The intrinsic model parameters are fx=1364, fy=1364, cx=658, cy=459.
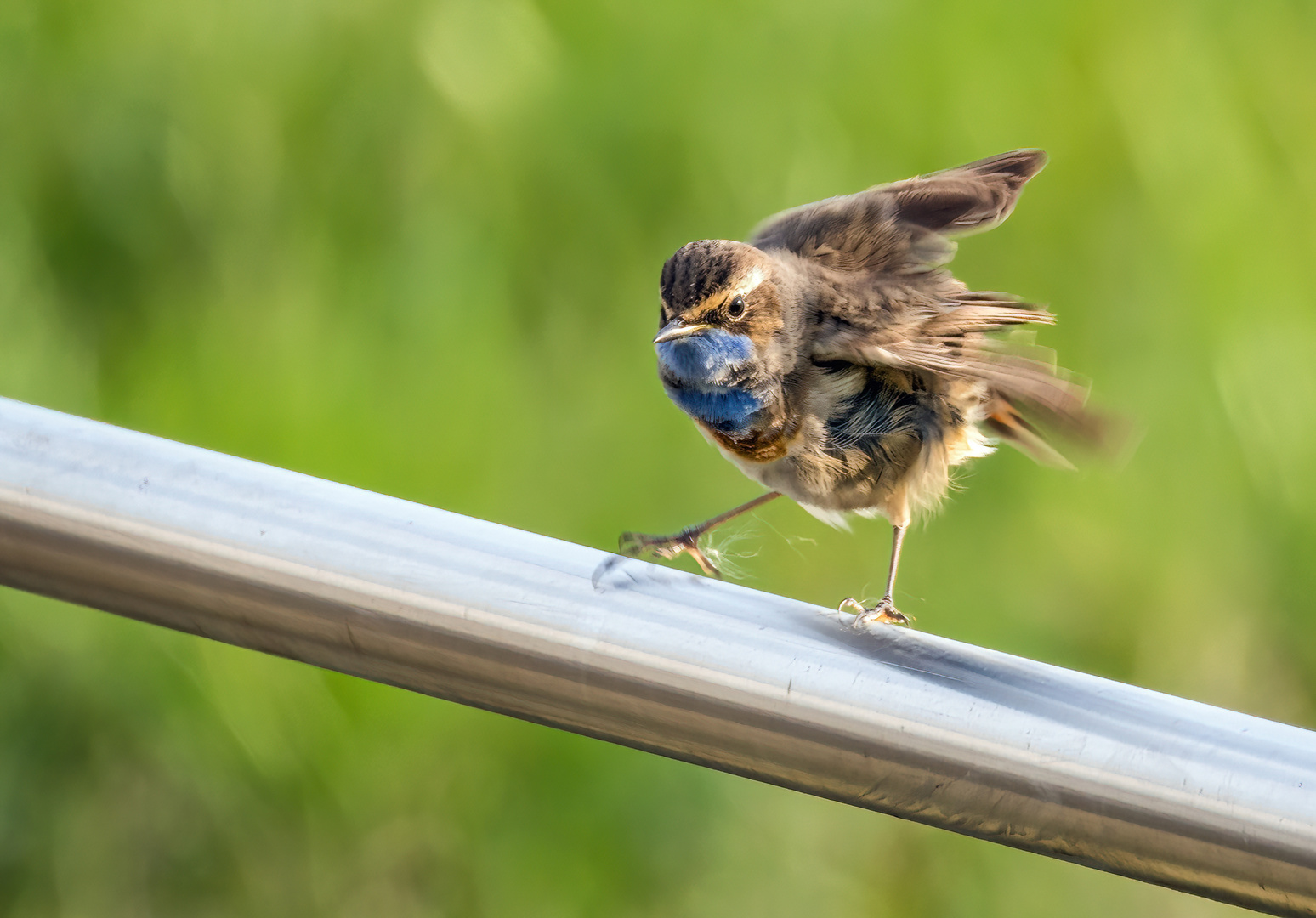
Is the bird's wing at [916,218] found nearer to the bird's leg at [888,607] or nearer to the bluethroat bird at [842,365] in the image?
the bluethroat bird at [842,365]

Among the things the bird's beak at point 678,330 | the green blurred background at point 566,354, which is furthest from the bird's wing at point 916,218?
the green blurred background at point 566,354

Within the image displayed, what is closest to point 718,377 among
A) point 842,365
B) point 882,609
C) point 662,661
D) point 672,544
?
point 842,365

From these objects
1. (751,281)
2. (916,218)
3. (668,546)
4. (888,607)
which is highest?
(916,218)

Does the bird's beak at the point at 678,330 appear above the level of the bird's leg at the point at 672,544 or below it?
above

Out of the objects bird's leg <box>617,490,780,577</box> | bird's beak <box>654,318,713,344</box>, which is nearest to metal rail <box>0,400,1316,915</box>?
bird's beak <box>654,318,713,344</box>

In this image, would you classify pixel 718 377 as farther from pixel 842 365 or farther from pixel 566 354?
pixel 566 354

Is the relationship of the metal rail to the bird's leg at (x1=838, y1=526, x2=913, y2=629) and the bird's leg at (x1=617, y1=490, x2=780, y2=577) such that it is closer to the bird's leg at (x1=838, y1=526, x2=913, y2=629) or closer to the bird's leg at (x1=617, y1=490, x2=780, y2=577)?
the bird's leg at (x1=838, y1=526, x2=913, y2=629)

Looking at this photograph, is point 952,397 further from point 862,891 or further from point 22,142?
point 22,142
